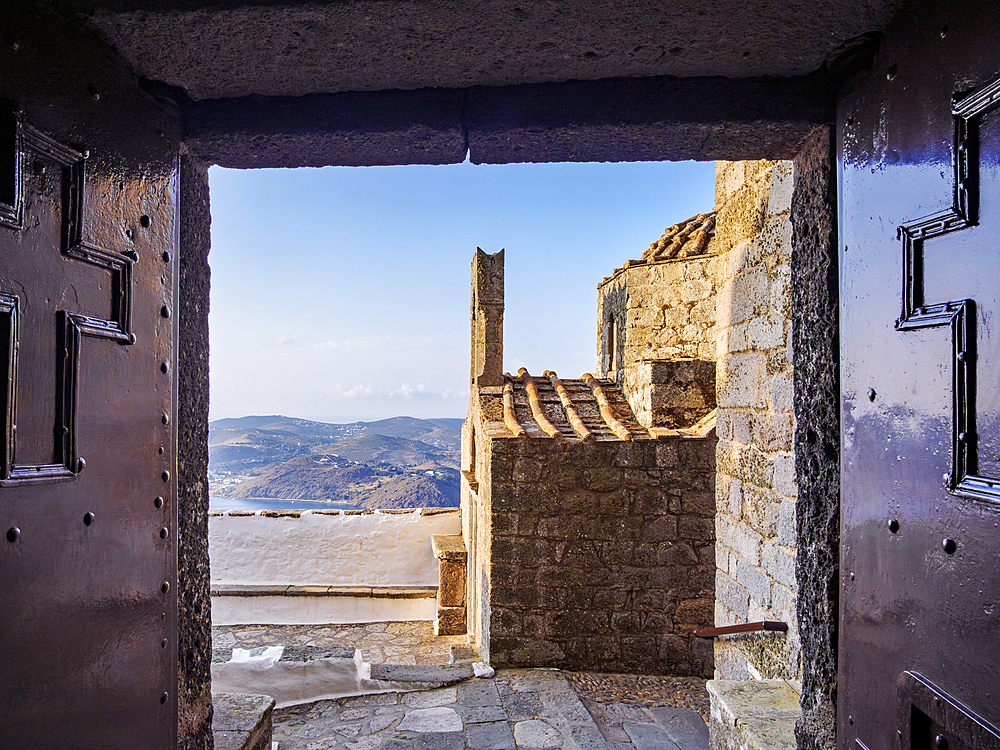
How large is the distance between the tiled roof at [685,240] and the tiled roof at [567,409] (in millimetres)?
2135

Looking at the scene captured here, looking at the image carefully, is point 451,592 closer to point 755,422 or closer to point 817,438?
point 755,422

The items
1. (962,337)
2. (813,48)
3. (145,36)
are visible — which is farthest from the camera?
(813,48)

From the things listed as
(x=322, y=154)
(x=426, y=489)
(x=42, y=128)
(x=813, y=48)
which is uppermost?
(x=813, y=48)

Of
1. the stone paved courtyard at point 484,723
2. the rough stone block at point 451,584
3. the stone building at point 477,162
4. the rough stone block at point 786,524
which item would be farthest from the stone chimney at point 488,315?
the stone building at point 477,162

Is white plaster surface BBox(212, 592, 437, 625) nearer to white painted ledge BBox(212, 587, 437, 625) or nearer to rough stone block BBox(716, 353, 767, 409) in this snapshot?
white painted ledge BBox(212, 587, 437, 625)

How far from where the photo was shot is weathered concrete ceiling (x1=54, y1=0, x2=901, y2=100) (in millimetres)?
1259

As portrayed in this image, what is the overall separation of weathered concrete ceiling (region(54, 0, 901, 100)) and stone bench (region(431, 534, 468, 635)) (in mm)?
6694

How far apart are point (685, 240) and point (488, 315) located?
119 inches

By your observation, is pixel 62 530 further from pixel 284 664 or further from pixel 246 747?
pixel 284 664

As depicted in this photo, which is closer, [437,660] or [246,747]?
[246,747]

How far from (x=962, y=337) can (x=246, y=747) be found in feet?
7.50

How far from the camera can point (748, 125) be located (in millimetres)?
1631

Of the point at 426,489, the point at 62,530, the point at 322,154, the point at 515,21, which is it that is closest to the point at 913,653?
the point at 515,21

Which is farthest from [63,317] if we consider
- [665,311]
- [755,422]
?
[665,311]
